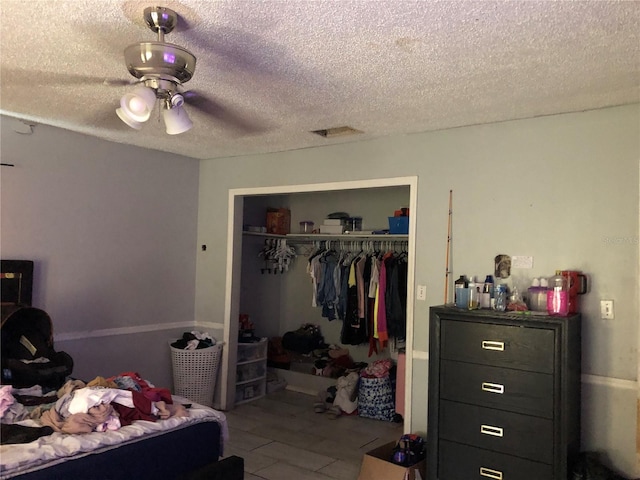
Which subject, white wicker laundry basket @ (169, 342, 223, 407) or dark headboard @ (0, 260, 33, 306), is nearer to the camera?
dark headboard @ (0, 260, 33, 306)

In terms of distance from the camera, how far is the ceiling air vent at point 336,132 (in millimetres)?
3847

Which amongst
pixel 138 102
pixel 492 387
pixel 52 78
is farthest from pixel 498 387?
pixel 52 78

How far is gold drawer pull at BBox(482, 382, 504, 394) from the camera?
2.93m

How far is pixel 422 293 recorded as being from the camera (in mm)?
3725

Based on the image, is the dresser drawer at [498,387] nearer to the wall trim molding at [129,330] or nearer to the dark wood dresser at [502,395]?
the dark wood dresser at [502,395]

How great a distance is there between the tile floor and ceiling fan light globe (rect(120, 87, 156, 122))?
94.9 inches

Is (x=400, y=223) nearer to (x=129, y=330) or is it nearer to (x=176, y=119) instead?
(x=129, y=330)

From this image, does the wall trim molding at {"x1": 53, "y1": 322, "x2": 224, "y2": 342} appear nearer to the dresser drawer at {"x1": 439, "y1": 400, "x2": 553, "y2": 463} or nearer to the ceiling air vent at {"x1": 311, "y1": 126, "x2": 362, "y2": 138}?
the ceiling air vent at {"x1": 311, "y1": 126, "x2": 362, "y2": 138}

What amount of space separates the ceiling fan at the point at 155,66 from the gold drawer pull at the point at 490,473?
2.55m

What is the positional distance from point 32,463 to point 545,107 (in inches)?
124

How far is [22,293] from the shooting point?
12.1 feet

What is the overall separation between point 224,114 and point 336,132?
2.95 ft

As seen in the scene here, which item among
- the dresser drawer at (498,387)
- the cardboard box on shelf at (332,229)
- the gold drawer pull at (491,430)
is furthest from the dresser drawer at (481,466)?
the cardboard box on shelf at (332,229)

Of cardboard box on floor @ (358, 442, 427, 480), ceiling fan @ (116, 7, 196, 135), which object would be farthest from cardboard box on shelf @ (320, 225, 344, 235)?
ceiling fan @ (116, 7, 196, 135)
